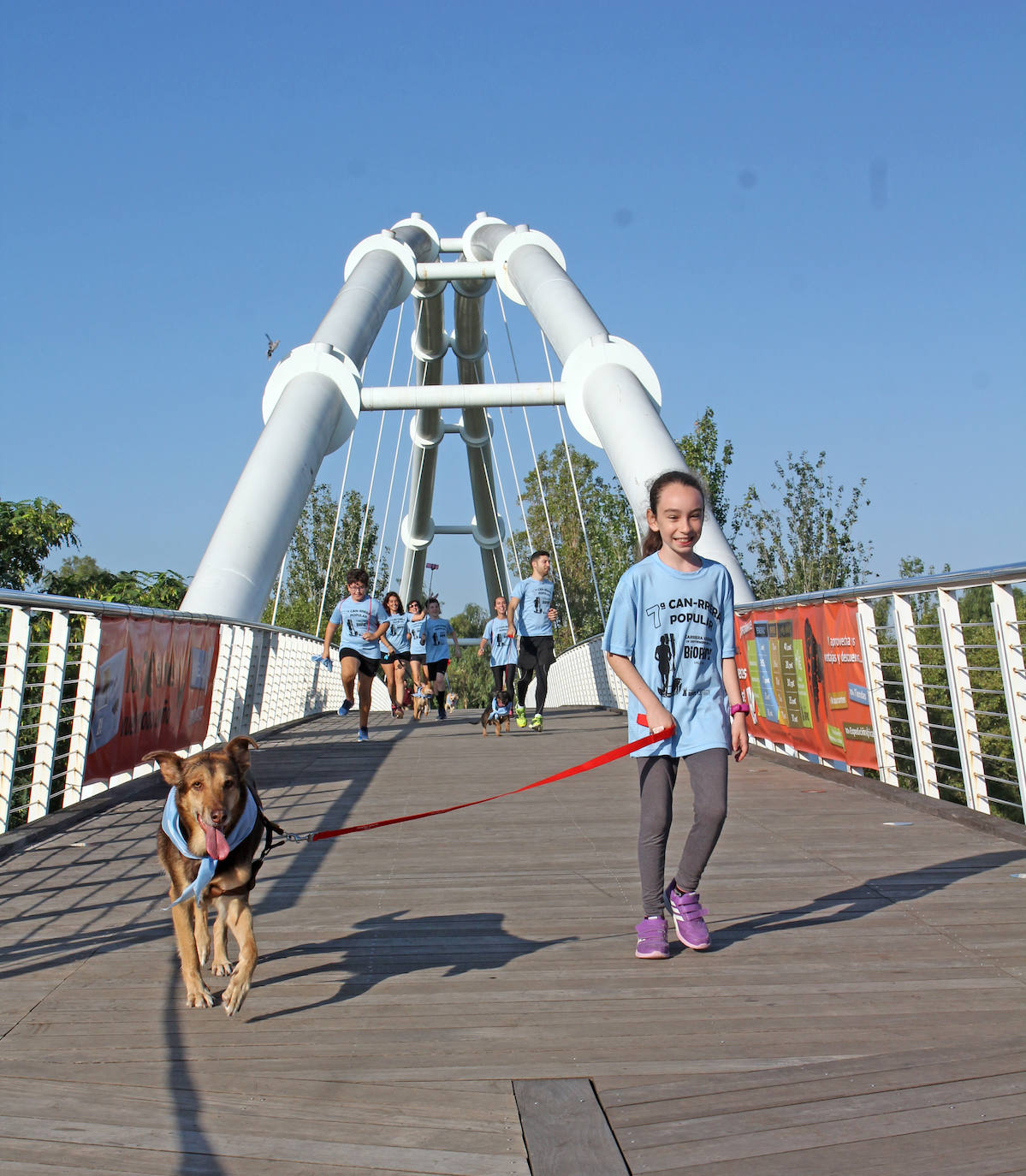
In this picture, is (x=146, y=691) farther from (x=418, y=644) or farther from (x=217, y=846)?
(x=418, y=644)

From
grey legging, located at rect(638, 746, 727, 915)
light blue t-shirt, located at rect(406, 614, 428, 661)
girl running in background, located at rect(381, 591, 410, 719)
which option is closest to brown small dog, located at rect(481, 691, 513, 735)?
girl running in background, located at rect(381, 591, 410, 719)

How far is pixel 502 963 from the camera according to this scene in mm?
3430

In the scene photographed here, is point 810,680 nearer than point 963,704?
No

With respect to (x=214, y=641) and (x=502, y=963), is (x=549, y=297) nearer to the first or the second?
(x=214, y=641)

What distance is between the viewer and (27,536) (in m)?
19.8

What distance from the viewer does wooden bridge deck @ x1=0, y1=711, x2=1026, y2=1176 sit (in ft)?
7.15

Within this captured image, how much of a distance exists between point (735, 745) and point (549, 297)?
16.1 m

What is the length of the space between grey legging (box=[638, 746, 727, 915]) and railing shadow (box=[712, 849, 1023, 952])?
0.24 meters

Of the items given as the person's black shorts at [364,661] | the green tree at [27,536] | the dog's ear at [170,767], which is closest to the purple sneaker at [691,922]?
the dog's ear at [170,767]

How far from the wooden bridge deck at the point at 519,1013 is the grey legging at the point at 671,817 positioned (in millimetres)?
219

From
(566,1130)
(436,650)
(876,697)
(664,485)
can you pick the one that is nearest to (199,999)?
(566,1130)

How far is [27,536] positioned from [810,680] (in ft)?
50.3

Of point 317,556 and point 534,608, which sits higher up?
point 317,556

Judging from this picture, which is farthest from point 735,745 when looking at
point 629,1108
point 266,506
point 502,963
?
point 266,506
